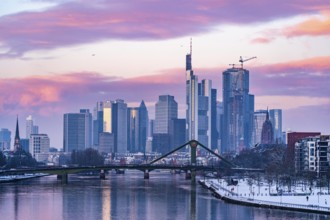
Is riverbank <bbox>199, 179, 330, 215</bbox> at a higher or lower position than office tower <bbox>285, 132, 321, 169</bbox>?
lower

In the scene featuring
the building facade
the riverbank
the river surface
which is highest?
the building facade

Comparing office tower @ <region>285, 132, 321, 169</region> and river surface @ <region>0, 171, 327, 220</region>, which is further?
office tower @ <region>285, 132, 321, 169</region>

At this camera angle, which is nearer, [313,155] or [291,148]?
[313,155]

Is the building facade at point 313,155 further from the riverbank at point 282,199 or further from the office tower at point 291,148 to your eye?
the riverbank at point 282,199

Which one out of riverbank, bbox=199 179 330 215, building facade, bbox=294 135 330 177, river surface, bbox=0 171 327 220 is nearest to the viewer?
river surface, bbox=0 171 327 220

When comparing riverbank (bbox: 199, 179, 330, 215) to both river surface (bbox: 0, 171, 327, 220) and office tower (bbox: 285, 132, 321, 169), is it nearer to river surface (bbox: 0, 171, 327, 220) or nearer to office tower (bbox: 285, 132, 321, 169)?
river surface (bbox: 0, 171, 327, 220)

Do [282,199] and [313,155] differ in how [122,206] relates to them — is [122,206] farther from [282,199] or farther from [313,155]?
[313,155]

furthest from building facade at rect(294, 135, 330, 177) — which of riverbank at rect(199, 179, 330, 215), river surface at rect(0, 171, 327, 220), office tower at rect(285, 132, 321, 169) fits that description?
riverbank at rect(199, 179, 330, 215)

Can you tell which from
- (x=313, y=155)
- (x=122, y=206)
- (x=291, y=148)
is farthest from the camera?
(x=291, y=148)

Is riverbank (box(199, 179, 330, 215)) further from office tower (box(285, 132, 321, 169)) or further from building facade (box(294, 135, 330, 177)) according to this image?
office tower (box(285, 132, 321, 169))

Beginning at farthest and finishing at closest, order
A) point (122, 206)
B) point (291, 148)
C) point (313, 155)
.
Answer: point (291, 148) < point (313, 155) < point (122, 206)

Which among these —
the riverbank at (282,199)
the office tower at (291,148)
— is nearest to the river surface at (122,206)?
the riverbank at (282,199)

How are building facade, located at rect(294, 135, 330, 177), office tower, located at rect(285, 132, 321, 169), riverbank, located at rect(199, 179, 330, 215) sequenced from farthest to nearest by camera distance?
office tower, located at rect(285, 132, 321, 169) → building facade, located at rect(294, 135, 330, 177) → riverbank, located at rect(199, 179, 330, 215)

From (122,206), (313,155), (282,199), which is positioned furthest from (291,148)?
(122,206)
